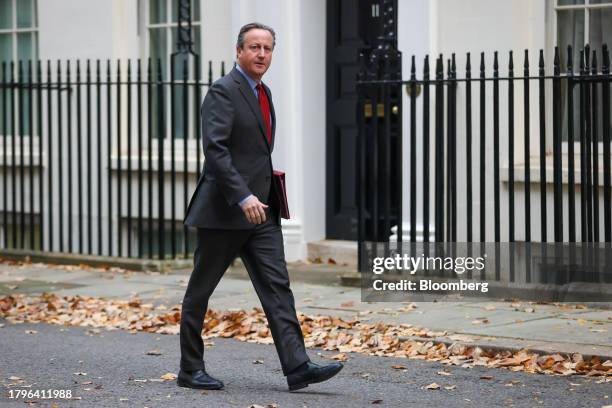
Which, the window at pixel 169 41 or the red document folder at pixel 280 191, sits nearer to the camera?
the red document folder at pixel 280 191

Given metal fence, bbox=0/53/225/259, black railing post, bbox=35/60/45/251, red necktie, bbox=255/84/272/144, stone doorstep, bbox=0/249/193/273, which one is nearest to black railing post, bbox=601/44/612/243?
red necktie, bbox=255/84/272/144

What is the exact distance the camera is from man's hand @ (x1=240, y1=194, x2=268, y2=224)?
6684 mm

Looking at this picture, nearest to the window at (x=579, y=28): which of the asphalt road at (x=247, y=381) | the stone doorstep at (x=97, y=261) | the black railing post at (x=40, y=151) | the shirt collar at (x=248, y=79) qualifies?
the stone doorstep at (x=97, y=261)

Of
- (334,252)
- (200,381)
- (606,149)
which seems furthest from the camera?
(334,252)

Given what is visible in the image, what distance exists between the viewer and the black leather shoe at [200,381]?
276 inches

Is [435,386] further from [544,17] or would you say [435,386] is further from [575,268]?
[544,17]

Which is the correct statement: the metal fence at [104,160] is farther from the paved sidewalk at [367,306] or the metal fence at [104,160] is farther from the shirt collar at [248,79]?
the shirt collar at [248,79]

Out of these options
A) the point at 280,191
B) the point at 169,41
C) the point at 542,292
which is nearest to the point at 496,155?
the point at 542,292

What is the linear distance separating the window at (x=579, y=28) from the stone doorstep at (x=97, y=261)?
162 inches

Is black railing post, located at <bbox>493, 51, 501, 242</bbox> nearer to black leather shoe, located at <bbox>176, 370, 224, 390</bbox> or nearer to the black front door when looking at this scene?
the black front door

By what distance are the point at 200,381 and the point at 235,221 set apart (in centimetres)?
89

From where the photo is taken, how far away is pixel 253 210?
6.68 metres

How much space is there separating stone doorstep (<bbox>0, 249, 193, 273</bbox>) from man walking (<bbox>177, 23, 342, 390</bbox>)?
5.92 meters

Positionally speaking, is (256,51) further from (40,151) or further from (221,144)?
(40,151)
